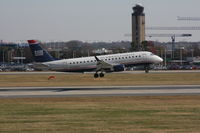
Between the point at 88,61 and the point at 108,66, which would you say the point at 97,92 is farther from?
the point at 88,61

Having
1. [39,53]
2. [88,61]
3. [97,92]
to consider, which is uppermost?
[39,53]

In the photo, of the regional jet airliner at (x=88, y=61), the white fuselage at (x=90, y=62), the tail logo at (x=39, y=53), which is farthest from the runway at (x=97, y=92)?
the tail logo at (x=39, y=53)

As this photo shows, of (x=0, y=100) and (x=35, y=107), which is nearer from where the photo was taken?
(x=35, y=107)

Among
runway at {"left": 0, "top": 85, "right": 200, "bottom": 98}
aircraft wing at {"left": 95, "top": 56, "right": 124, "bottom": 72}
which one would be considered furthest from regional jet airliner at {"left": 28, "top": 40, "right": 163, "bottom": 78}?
runway at {"left": 0, "top": 85, "right": 200, "bottom": 98}

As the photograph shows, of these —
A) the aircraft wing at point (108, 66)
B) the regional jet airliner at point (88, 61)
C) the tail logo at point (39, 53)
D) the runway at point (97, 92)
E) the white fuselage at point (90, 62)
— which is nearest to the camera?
the runway at point (97, 92)

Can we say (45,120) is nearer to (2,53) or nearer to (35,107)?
(35,107)

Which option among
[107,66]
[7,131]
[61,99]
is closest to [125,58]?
[107,66]

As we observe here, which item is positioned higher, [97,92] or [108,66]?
[108,66]

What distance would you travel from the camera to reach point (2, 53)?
198375 mm

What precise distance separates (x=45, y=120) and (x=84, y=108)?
5972 millimetres

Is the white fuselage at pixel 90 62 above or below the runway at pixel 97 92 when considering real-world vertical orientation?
above

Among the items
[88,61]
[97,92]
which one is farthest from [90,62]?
[97,92]

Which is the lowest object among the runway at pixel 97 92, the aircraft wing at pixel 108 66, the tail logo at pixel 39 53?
the runway at pixel 97 92

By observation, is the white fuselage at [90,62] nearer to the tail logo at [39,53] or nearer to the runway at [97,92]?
the tail logo at [39,53]
